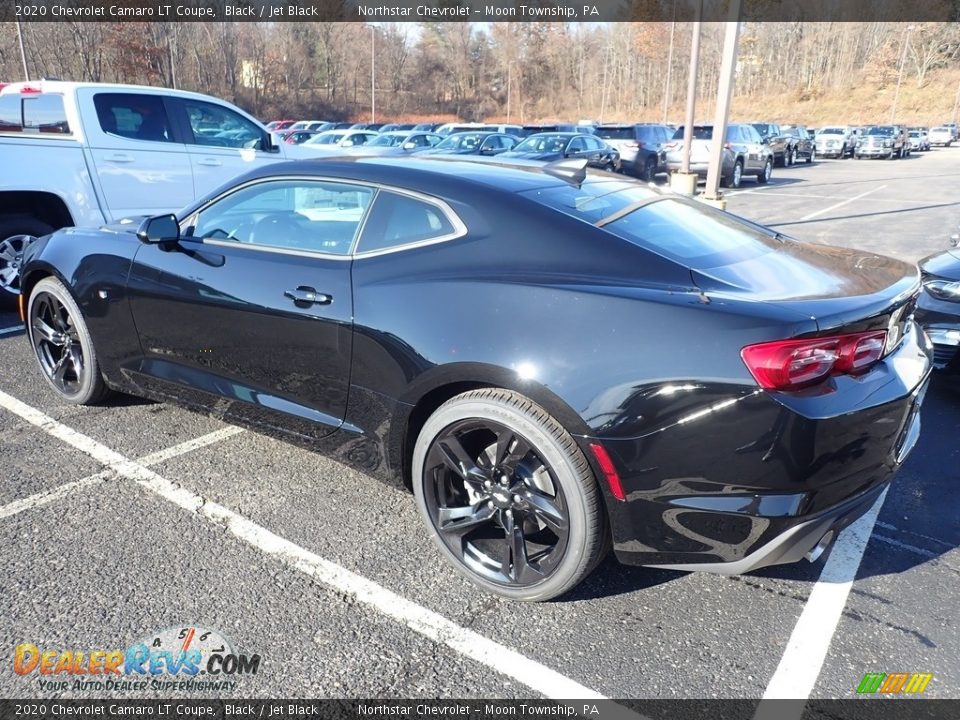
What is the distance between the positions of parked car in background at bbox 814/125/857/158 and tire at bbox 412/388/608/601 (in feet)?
135

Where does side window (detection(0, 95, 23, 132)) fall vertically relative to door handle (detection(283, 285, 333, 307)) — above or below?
above

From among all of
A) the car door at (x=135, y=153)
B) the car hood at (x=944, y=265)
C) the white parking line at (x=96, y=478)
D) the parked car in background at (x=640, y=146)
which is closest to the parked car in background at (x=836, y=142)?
the parked car in background at (x=640, y=146)

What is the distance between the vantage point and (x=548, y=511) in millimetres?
2479

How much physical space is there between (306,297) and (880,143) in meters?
42.3

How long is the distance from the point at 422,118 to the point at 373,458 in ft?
210

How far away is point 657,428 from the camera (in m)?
2.22

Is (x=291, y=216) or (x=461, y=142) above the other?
(x=291, y=216)

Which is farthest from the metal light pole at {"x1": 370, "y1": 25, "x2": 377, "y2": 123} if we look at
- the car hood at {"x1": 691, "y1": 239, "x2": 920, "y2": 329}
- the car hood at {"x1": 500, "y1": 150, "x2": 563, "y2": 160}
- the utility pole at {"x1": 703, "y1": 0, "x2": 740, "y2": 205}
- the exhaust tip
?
the exhaust tip

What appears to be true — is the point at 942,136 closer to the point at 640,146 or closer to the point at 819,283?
the point at 640,146

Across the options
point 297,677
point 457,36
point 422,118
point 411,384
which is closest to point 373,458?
point 411,384

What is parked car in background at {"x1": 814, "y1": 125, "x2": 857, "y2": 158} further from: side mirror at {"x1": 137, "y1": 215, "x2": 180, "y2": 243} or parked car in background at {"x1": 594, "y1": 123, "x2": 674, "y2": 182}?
side mirror at {"x1": 137, "y1": 215, "x2": 180, "y2": 243}

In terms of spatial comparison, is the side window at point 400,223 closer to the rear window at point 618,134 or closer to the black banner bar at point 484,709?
the black banner bar at point 484,709

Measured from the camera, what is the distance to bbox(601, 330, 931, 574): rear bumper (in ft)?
7.00

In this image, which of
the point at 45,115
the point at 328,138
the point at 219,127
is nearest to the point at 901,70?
the point at 328,138
